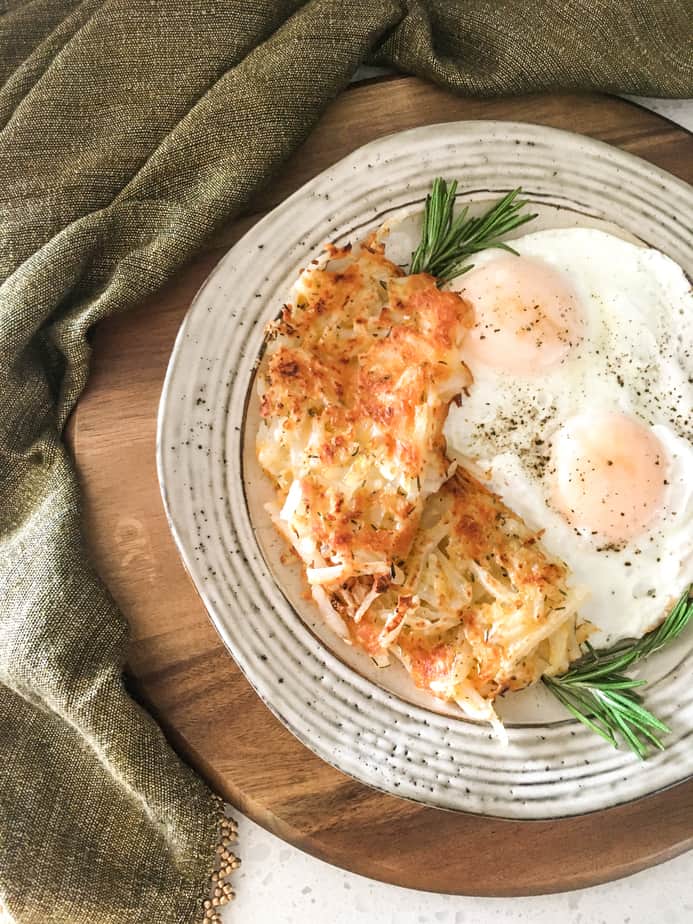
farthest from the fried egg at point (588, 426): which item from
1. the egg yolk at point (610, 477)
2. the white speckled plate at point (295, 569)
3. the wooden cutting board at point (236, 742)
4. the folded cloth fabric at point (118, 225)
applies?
the folded cloth fabric at point (118, 225)

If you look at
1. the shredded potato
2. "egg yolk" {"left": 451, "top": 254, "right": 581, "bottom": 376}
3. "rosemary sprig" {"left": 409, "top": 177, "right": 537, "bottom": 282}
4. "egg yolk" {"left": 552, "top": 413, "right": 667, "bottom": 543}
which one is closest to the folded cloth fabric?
"rosemary sprig" {"left": 409, "top": 177, "right": 537, "bottom": 282}

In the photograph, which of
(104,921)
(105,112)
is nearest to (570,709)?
(104,921)

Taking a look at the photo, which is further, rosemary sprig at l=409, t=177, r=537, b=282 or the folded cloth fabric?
rosemary sprig at l=409, t=177, r=537, b=282

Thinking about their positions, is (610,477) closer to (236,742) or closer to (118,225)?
(236,742)

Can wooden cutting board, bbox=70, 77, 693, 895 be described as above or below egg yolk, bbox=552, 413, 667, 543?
below

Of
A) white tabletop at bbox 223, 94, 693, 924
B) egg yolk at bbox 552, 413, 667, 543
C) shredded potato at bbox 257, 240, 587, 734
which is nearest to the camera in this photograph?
shredded potato at bbox 257, 240, 587, 734

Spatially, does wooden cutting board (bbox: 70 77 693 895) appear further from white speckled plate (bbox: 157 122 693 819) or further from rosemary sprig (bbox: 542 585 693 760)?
Result: rosemary sprig (bbox: 542 585 693 760)

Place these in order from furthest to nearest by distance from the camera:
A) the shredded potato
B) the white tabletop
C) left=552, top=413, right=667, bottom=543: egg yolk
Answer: the white tabletop → left=552, top=413, right=667, bottom=543: egg yolk → the shredded potato
